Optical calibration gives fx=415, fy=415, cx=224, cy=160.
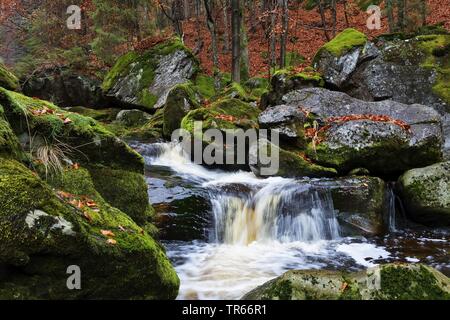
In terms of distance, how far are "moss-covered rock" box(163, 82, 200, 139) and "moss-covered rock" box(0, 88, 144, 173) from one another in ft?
19.8

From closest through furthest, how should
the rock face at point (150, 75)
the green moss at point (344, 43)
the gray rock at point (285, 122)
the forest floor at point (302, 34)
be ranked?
1. the gray rock at point (285, 122)
2. the green moss at point (344, 43)
3. the rock face at point (150, 75)
4. the forest floor at point (302, 34)

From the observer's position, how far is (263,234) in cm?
725

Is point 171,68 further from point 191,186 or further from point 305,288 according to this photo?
point 305,288

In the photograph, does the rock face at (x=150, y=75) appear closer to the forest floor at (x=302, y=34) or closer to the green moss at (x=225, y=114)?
the green moss at (x=225, y=114)

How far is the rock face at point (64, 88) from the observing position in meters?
17.6

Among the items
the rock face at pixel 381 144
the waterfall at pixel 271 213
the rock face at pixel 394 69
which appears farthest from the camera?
the rock face at pixel 394 69

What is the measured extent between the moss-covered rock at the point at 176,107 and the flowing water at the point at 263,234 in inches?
136

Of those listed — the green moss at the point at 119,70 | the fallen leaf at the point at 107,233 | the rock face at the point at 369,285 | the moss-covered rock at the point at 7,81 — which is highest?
the green moss at the point at 119,70

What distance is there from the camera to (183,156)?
1023 cm

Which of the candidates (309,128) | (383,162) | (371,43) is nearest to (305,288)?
(383,162)

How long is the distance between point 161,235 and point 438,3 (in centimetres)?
2394

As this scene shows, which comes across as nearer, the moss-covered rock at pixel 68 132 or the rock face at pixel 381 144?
the moss-covered rock at pixel 68 132

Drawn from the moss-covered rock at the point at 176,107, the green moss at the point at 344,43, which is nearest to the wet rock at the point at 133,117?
the moss-covered rock at the point at 176,107

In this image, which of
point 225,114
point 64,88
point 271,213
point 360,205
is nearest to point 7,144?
point 271,213
